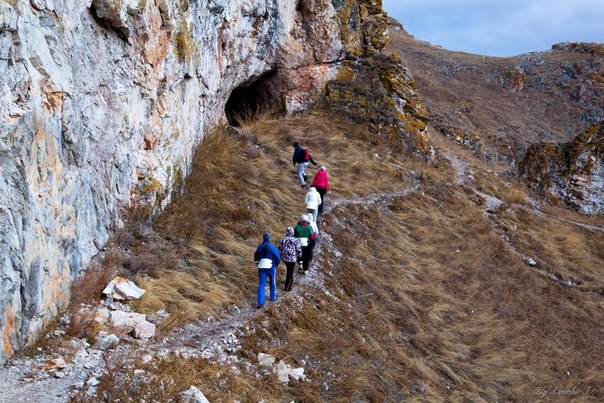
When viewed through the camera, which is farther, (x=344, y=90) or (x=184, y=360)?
(x=344, y=90)

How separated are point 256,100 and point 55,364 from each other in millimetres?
17732

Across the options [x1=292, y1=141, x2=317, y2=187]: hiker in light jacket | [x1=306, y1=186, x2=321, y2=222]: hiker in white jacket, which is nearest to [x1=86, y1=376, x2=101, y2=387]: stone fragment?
[x1=306, y1=186, x2=321, y2=222]: hiker in white jacket

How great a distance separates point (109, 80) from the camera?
927 cm

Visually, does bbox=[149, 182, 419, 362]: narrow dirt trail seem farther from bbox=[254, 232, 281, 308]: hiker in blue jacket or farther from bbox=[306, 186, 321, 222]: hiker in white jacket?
bbox=[306, 186, 321, 222]: hiker in white jacket

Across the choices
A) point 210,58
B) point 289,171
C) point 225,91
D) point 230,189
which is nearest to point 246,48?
point 225,91

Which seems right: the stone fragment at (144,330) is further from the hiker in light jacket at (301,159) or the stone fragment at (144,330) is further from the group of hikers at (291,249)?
the hiker in light jacket at (301,159)

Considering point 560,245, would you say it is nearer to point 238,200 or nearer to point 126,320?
point 238,200

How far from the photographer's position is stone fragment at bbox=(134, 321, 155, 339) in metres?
7.68

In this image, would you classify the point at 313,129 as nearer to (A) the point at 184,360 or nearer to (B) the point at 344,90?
(B) the point at 344,90

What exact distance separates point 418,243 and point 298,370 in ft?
27.5

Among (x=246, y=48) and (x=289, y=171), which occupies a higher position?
(x=246, y=48)

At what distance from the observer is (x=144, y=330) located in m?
7.76

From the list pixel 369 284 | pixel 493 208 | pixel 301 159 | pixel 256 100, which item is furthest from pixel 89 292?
pixel 493 208

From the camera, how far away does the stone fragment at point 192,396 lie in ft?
20.7
